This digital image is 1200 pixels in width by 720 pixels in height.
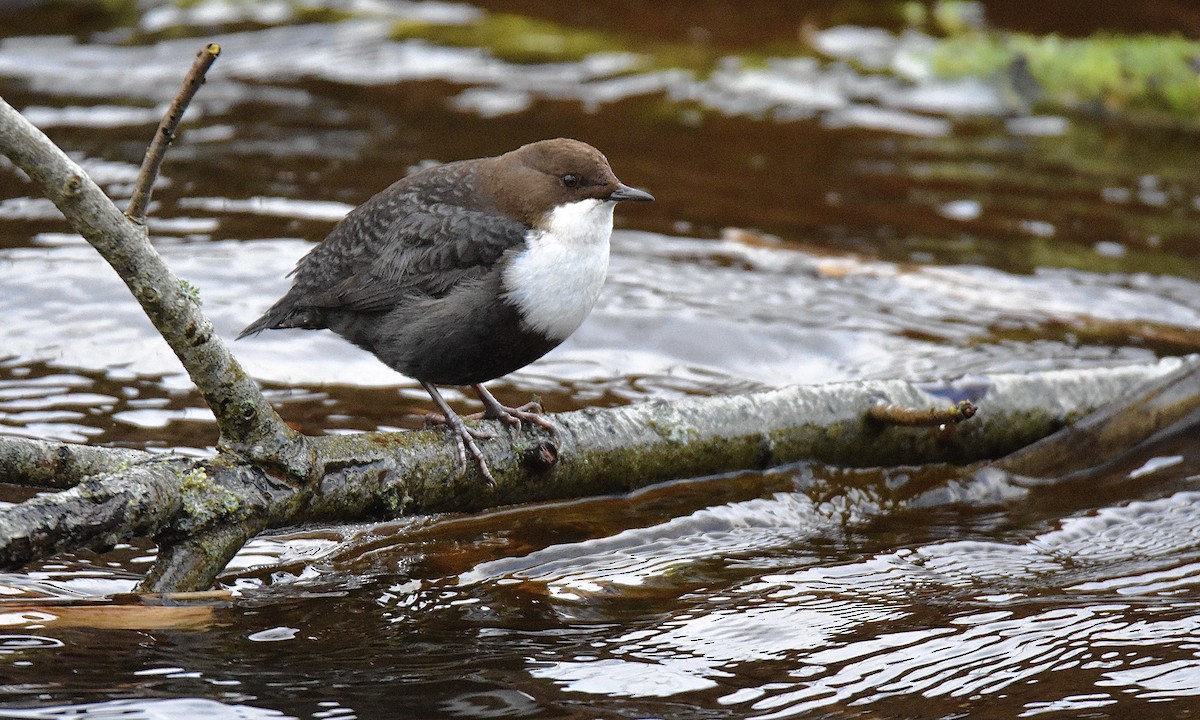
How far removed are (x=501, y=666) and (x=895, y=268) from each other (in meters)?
4.30

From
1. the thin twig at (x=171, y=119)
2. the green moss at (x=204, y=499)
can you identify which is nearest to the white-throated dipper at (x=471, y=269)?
the green moss at (x=204, y=499)

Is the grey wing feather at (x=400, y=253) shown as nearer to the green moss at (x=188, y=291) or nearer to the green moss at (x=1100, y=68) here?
the green moss at (x=188, y=291)

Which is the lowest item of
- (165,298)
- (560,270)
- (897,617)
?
(897,617)

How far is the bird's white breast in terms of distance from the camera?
3.78m

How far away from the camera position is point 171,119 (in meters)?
2.62

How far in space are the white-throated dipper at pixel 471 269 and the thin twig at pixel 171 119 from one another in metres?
1.16

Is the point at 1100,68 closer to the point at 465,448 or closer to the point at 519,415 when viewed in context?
the point at 519,415

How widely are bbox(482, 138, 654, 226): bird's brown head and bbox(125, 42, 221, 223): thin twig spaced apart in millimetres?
1389

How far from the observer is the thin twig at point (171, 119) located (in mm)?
2578

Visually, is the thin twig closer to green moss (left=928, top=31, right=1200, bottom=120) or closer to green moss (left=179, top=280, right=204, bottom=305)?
green moss (left=179, top=280, right=204, bottom=305)

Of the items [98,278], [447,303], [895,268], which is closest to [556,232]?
[447,303]

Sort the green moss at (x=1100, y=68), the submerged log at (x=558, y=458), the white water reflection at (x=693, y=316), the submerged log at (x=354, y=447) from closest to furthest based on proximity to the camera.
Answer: the submerged log at (x=354, y=447) < the submerged log at (x=558, y=458) < the white water reflection at (x=693, y=316) < the green moss at (x=1100, y=68)

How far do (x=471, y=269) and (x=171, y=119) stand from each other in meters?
1.38

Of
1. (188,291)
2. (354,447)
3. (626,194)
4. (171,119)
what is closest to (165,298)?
(188,291)
